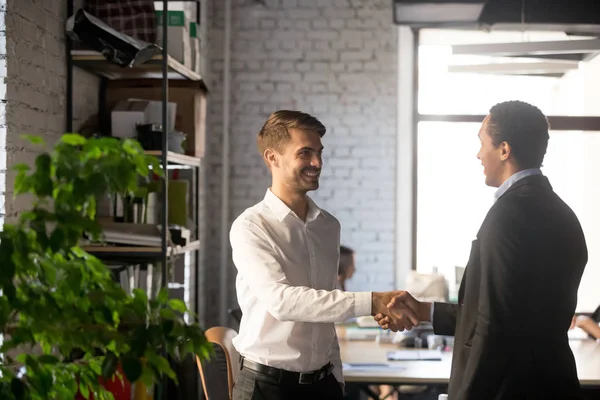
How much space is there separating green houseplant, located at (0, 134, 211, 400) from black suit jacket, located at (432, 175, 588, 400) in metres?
1.13

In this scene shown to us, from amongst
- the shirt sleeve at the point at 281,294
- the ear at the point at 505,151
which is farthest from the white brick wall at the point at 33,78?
the ear at the point at 505,151

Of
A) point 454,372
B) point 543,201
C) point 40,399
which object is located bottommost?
point 454,372

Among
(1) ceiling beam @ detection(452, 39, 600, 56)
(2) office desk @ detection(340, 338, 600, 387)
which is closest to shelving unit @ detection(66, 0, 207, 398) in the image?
(2) office desk @ detection(340, 338, 600, 387)

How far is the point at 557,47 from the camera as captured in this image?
5.56 m

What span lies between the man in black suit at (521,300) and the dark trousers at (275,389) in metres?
0.41

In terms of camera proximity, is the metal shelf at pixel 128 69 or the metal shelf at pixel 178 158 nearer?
the metal shelf at pixel 128 69

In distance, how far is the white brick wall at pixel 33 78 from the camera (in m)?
3.38

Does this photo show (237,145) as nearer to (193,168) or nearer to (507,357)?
(193,168)

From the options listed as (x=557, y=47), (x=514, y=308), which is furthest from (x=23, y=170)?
(x=557, y=47)

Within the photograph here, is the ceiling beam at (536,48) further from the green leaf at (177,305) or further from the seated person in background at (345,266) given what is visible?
the green leaf at (177,305)

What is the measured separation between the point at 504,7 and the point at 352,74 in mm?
1287

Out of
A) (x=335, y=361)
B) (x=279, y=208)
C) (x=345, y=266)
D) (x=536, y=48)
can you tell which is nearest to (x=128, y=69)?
(x=345, y=266)

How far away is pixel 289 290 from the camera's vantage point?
8.12 ft

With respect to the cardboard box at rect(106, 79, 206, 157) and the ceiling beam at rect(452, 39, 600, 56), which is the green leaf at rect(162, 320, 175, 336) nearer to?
the cardboard box at rect(106, 79, 206, 157)
